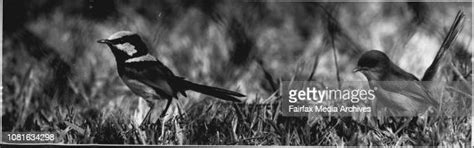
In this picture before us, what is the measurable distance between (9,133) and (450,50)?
7.32 feet

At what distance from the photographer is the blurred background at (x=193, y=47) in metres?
3.07

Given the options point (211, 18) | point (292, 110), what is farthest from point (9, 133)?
point (292, 110)

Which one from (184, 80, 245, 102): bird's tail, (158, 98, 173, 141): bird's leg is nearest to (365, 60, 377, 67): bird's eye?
(184, 80, 245, 102): bird's tail

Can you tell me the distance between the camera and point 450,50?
9.96ft

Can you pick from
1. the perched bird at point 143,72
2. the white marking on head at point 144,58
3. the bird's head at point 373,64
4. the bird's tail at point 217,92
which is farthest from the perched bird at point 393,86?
the white marking on head at point 144,58

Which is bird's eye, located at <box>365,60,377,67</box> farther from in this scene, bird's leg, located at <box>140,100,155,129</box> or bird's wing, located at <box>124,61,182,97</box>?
bird's leg, located at <box>140,100,155,129</box>

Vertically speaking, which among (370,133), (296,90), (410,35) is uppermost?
(410,35)

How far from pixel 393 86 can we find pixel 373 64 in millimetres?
140

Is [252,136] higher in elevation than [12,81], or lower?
lower

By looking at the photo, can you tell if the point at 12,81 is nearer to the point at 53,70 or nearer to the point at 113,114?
the point at 53,70

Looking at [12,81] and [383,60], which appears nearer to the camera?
[383,60]

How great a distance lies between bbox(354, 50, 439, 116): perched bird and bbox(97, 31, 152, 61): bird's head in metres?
1.06

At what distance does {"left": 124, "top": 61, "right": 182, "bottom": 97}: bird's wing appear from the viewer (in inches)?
126

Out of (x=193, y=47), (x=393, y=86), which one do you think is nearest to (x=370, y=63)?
(x=393, y=86)
